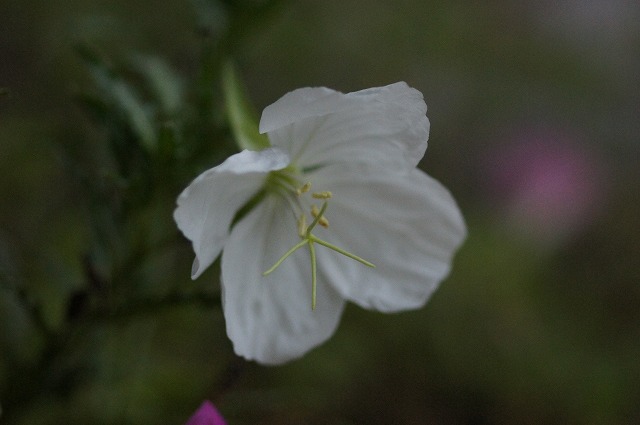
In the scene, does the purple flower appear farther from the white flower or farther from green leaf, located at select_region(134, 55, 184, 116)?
green leaf, located at select_region(134, 55, 184, 116)

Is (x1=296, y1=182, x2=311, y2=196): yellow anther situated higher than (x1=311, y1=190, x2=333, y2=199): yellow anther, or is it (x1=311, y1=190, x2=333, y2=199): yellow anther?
(x1=296, y1=182, x2=311, y2=196): yellow anther

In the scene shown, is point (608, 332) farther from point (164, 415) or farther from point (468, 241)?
point (164, 415)

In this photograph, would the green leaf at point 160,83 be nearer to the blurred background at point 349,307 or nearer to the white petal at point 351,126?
the blurred background at point 349,307

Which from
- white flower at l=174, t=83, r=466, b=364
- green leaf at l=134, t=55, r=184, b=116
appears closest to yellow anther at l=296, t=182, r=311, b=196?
white flower at l=174, t=83, r=466, b=364

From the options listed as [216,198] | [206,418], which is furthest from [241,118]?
[206,418]

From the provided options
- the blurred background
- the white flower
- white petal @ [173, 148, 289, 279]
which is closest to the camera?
white petal @ [173, 148, 289, 279]

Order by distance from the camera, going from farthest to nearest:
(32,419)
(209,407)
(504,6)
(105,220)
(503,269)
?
(504,6), (503,269), (32,419), (105,220), (209,407)

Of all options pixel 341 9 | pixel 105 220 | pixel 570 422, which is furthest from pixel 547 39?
pixel 105 220
